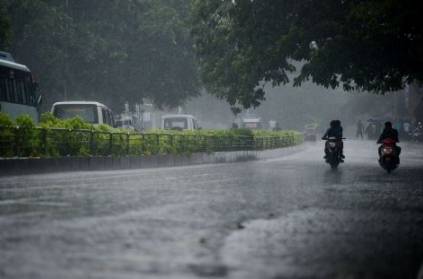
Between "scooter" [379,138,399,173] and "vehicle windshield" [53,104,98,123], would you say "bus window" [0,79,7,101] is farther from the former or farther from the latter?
"scooter" [379,138,399,173]

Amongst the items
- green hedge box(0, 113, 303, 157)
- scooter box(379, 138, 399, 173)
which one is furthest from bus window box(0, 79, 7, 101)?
scooter box(379, 138, 399, 173)

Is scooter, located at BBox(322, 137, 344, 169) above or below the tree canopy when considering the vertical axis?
below

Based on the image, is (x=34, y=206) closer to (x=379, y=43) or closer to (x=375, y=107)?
(x=379, y=43)

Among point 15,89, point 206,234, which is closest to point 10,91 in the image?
point 15,89

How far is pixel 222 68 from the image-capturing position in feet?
119

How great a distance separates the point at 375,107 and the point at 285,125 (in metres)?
25.0

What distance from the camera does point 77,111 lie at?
31.2 metres

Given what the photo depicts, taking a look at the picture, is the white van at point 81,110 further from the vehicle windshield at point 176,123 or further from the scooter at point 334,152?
the vehicle windshield at point 176,123

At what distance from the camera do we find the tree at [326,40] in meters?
26.0

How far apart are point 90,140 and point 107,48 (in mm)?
29280

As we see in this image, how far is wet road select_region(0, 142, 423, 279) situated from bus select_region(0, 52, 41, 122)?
16986mm

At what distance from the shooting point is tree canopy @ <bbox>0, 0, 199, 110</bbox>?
5081cm

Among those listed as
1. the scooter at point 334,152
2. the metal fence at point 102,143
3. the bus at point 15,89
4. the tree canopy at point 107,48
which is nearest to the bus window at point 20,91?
the bus at point 15,89

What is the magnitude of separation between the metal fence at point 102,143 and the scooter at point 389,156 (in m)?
9.46
